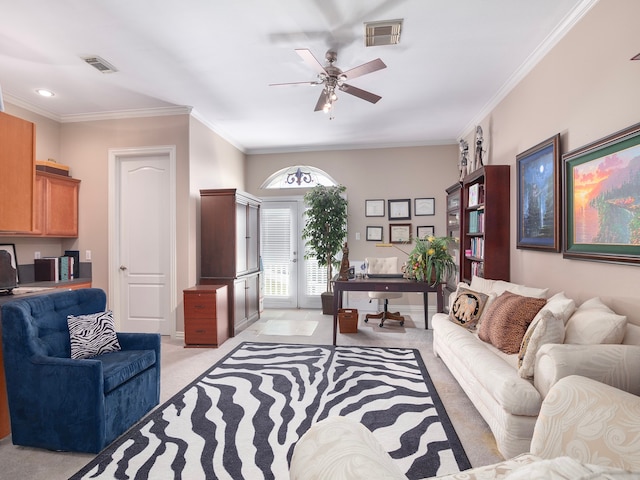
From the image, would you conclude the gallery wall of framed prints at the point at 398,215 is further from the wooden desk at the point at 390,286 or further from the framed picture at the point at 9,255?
the framed picture at the point at 9,255

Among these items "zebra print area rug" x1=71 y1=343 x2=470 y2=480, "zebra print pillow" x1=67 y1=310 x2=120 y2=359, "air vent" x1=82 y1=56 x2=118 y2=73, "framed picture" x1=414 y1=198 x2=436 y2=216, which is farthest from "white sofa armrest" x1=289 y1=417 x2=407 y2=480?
"framed picture" x1=414 y1=198 x2=436 y2=216

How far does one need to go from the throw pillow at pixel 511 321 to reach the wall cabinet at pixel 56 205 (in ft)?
15.5

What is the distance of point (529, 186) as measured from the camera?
3.23 m

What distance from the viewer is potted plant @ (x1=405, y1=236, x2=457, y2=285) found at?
12.9 ft

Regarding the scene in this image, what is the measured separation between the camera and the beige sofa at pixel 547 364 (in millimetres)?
1750

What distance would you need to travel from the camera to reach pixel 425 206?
601cm

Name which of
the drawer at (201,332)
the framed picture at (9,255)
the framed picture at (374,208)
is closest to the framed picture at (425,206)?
the framed picture at (374,208)

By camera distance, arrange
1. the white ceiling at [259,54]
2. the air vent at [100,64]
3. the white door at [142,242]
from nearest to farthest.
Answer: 1. the white ceiling at [259,54]
2. the air vent at [100,64]
3. the white door at [142,242]

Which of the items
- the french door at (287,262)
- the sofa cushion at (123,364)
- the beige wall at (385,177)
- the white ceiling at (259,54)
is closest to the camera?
the sofa cushion at (123,364)

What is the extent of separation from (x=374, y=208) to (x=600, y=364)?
4.58 m

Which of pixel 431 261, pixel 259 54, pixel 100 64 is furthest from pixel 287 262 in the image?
pixel 100 64

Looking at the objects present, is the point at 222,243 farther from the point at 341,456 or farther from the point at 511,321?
A: the point at 341,456

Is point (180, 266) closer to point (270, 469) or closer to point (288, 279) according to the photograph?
point (288, 279)

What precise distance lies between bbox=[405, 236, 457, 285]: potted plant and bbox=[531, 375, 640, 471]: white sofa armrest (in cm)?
276
